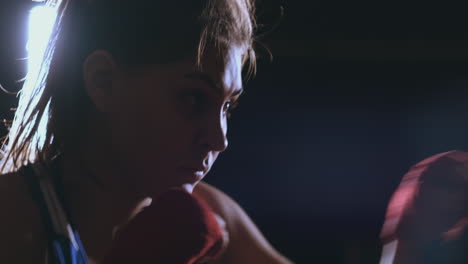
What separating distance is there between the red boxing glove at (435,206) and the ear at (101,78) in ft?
1.44

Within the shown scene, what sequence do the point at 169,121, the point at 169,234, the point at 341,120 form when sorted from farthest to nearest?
the point at 341,120 < the point at 169,121 < the point at 169,234

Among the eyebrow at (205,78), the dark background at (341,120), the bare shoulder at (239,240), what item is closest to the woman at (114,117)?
the eyebrow at (205,78)

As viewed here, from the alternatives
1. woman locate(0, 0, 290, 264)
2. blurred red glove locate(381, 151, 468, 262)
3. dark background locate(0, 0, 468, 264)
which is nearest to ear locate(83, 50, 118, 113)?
woman locate(0, 0, 290, 264)

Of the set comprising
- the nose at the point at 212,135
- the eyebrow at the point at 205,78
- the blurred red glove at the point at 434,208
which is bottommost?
the blurred red glove at the point at 434,208

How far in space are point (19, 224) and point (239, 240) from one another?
463 mm

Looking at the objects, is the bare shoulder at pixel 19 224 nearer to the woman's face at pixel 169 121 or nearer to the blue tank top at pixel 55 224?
the blue tank top at pixel 55 224

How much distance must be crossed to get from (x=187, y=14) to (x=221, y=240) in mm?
333

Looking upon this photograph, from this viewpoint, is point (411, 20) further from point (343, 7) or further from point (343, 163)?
point (343, 163)

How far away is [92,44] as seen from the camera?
0.77 m

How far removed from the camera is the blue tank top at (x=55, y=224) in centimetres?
67

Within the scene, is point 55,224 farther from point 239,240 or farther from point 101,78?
point 239,240

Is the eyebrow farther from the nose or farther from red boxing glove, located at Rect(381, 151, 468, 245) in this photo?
red boxing glove, located at Rect(381, 151, 468, 245)

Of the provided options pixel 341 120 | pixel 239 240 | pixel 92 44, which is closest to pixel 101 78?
pixel 92 44

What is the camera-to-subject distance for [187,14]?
2.50ft
